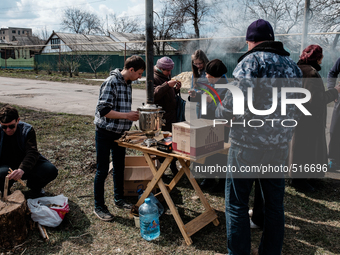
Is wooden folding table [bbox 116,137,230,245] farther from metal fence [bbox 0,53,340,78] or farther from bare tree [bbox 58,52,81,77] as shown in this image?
bare tree [bbox 58,52,81,77]

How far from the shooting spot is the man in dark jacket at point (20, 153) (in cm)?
353

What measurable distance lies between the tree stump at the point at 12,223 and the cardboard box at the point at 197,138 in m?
1.69

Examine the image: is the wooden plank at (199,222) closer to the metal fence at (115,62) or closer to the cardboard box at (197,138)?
the cardboard box at (197,138)

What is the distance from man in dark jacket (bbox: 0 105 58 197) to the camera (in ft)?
11.6

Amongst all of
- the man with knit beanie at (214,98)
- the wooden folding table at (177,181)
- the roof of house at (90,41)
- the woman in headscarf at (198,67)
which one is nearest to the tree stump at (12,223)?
the wooden folding table at (177,181)

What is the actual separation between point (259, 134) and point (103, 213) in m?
2.18

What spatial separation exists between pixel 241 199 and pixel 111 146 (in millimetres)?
1728

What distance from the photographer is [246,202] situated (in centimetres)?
242

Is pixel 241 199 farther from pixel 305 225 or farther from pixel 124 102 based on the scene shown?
pixel 124 102

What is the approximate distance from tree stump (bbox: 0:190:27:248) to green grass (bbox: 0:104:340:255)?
0.27 ft

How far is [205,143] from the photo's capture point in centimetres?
299

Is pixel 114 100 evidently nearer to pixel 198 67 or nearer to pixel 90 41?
pixel 198 67

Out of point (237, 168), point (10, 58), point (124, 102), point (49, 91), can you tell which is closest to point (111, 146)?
point (124, 102)

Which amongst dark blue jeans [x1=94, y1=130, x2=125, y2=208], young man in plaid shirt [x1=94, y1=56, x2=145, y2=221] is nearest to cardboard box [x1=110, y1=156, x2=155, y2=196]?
dark blue jeans [x1=94, y1=130, x2=125, y2=208]
